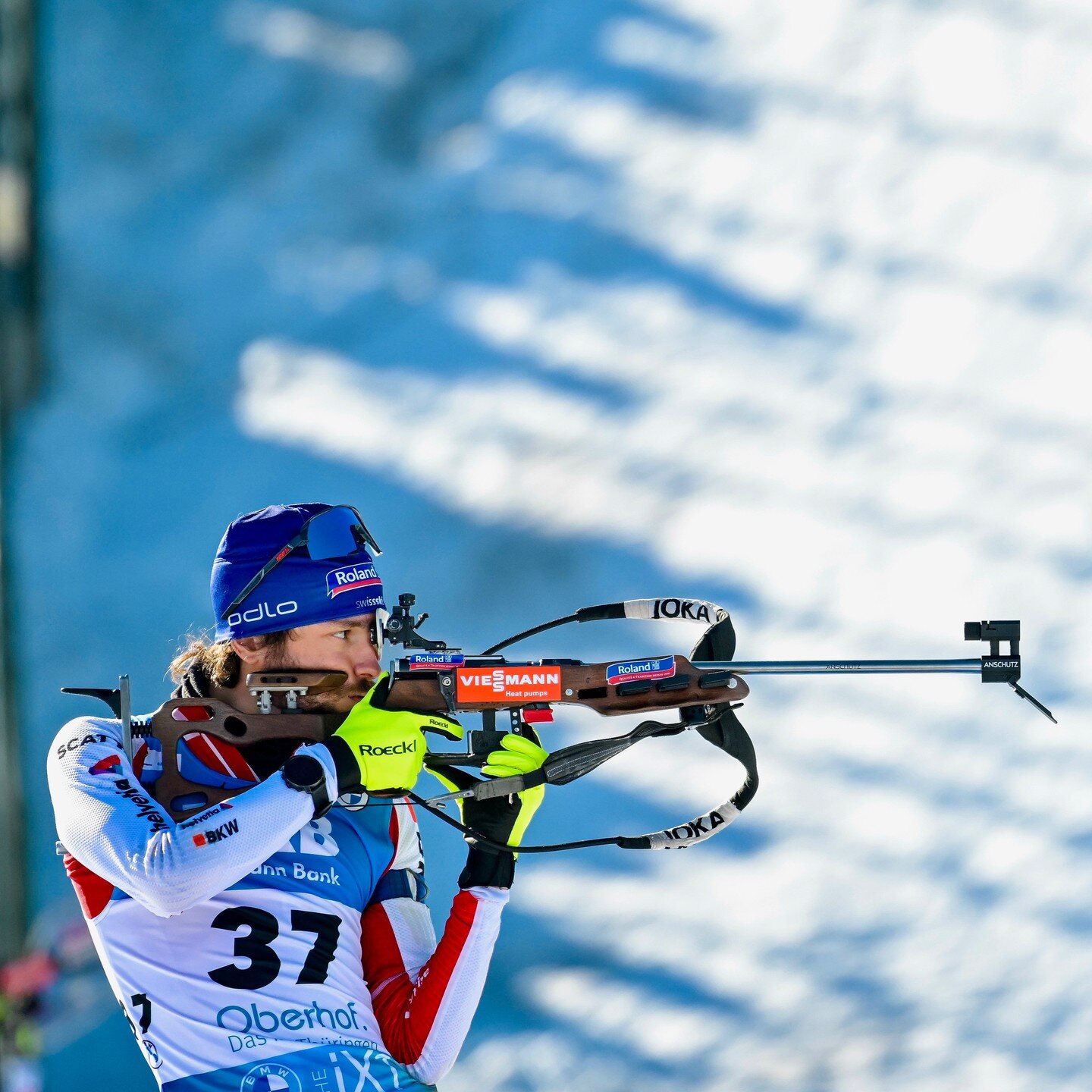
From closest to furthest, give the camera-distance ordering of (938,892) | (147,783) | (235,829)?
(235,829) → (147,783) → (938,892)

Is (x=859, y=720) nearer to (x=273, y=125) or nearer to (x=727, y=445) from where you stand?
(x=727, y=445)

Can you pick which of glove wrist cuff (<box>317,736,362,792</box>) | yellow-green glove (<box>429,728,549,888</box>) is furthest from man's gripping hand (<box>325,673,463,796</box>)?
yellow-green glove (<box>429,728,549,888</box>)

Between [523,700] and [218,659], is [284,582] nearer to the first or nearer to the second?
[218,659]

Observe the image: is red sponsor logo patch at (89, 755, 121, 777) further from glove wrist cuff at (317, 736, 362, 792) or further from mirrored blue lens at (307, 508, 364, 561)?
mirrored blue lens at (307, 508, 364, 561)

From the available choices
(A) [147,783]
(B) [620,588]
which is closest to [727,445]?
(B) [620,588]

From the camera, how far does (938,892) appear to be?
400 centimetres

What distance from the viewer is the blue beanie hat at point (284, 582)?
211 centimetres

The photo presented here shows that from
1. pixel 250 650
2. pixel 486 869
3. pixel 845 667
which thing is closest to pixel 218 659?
pixel 250 650

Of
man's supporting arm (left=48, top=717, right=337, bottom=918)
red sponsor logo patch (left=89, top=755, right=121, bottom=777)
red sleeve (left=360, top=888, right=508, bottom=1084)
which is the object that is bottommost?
red sleeve (left=360, top=888, right=508, bottom=1084)

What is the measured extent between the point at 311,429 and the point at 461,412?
481 millimetres

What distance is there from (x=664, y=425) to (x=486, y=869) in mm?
2358

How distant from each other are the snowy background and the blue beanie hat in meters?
1.93

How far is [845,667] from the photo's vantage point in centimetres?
216

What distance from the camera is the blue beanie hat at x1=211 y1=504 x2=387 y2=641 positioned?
2.11 metres
